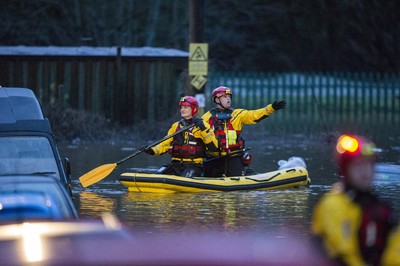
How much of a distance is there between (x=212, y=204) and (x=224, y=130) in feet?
7.30

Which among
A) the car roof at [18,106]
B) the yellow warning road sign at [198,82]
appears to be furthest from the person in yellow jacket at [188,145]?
the yellow warning road sign at [198,82]

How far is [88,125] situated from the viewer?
27922 millimetres

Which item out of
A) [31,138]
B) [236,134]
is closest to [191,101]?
[236,134]

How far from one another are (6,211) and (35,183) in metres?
0.46

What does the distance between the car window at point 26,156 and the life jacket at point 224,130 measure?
17.4 ft

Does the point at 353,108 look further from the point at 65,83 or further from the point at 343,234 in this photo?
the point at 343,234

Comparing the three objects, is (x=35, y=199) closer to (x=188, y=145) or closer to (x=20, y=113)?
(x=20, y=113)

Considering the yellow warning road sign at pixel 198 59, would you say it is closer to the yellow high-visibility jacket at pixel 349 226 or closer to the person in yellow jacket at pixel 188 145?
the person in yellow jacket at pixel 188 145

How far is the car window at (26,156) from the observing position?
1277cm

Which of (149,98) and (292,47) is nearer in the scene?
(149,98)

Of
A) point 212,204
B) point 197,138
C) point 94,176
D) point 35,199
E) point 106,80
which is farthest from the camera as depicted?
point 106,80

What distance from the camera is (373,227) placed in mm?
6586

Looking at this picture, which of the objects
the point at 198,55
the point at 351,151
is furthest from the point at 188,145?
the point at 351,151

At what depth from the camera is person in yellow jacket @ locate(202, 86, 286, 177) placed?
59.3 ft
